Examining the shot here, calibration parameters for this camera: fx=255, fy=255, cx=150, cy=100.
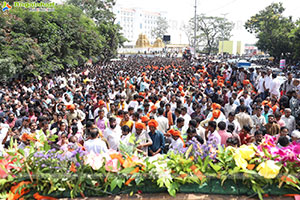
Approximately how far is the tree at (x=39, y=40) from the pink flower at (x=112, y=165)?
1058 cm

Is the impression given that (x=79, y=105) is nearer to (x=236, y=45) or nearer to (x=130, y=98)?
(x=130, y=98)

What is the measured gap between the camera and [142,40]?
60375 mm

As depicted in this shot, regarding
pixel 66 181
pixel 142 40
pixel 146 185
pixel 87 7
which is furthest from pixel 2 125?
pixel 142 40

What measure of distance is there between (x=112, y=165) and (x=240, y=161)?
5.20 ft

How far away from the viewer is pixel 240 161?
3.11 meters

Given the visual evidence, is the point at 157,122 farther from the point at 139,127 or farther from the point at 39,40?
the point at 39,40

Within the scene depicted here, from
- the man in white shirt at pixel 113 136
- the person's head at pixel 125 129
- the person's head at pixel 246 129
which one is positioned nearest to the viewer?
the person's head at pixel 125 129

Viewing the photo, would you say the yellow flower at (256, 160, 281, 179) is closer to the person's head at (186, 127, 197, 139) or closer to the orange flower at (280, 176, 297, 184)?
the orange flower at (280, 176, 297, 184)

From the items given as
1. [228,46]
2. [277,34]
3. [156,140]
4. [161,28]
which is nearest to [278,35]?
[277,34]

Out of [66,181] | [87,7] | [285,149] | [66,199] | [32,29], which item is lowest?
[66,199]

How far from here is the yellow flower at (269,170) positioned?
2.99m

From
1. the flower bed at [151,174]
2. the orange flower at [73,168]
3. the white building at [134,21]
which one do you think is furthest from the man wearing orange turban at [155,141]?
the white building at [134,21]

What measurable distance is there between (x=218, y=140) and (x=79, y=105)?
4.16 metres

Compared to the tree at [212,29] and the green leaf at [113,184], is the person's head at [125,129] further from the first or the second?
the tree at [212,29]
